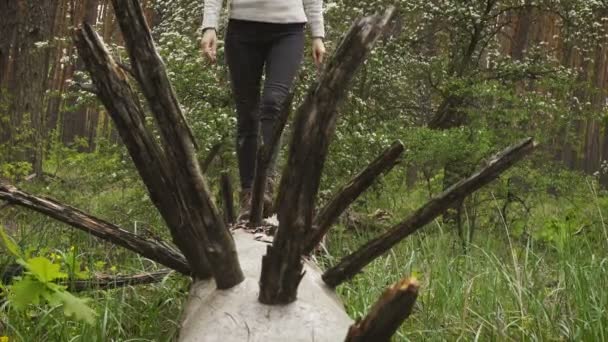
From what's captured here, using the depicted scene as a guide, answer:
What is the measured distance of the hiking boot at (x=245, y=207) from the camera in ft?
12.1

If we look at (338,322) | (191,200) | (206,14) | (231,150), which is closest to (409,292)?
(338,322)

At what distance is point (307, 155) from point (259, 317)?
50 cm

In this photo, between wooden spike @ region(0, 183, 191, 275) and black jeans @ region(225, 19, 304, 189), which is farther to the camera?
black jeans @ region(225, 19, 304, 189)

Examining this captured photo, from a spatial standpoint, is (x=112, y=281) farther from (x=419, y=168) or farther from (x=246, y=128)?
(x=419, y=168)

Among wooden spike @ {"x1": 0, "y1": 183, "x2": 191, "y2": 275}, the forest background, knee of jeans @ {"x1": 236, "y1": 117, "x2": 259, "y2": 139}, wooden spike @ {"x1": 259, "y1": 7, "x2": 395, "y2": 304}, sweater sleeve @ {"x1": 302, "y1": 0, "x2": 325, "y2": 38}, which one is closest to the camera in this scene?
wooden spike @ {"x1": 259, "y1": 7, "x2": 395, "y2": 304}

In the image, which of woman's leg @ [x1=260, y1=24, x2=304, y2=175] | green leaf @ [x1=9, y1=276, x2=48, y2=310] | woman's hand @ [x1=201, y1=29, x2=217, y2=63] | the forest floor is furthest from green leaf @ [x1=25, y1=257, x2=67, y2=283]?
woman's hand @ [x1=201, y1=29, x2=217, y2=63]

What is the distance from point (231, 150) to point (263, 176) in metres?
3.42

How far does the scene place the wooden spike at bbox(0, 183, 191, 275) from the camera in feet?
8.85

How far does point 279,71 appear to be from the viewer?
418cm

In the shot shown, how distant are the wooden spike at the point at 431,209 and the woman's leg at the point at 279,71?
71.3 inches

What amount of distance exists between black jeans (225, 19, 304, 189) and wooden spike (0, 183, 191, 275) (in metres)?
1.41

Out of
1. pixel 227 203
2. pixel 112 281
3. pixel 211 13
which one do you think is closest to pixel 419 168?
pixel 211 13

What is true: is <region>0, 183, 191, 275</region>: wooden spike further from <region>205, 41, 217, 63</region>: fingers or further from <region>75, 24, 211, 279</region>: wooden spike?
<region>205, 41, 217, 63</region>: fingers

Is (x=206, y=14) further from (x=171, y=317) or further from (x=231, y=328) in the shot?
(x=231, y=328)
